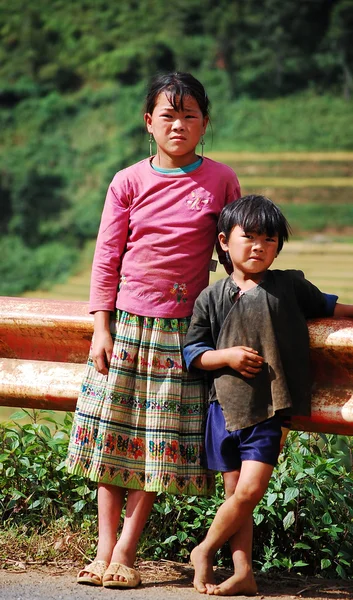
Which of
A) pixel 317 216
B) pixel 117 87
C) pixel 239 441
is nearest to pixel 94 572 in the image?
pixel 239 441

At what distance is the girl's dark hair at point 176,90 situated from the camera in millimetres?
2604

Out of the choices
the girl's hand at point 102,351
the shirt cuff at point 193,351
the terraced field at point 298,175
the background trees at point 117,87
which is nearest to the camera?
the shirt cuff at point 193,351

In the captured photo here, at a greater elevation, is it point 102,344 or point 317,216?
point 317,216

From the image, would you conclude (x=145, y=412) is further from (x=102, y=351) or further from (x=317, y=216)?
(x=317, y=216)

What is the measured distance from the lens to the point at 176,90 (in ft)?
8.57

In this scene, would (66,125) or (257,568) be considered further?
(66,125)

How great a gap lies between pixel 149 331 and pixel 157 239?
26 cm

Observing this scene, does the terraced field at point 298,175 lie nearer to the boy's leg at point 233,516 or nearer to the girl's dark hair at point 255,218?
the girl's dark hair at point 255,218

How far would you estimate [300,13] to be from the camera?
428 inches

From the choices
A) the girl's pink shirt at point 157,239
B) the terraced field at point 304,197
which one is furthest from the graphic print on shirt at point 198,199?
the terraced field at point 304,197

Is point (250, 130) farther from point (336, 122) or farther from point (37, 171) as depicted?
point (37, 171)

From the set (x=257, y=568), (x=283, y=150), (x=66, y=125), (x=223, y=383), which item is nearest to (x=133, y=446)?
(x=223, y=383)

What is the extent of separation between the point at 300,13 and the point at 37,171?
3718 mm

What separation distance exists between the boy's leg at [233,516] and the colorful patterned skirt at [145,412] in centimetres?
18
